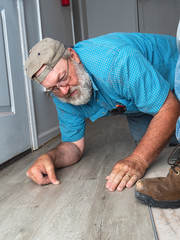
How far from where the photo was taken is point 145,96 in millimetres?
1123

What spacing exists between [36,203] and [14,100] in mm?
1023

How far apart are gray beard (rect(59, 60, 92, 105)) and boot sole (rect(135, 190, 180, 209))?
22.4 inches

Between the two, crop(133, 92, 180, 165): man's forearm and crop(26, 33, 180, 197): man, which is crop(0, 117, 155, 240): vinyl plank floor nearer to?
crop(26, 33, 180, 197): man

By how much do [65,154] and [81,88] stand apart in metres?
0.41

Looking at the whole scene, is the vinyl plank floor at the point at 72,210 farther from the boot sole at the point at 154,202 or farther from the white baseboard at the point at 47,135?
the white baseboard at the point at 47,135

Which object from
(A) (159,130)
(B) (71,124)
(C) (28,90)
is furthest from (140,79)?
(C) (28,90)

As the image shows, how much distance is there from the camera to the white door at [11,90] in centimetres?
175

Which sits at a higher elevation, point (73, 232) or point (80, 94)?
point (80, 94)

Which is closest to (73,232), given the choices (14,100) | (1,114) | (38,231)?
(38,231)

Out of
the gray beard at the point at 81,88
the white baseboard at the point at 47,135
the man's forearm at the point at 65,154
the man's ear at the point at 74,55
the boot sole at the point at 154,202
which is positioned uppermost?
the man's ear at the point at 74,55

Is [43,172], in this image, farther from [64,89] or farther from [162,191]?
[162,191]

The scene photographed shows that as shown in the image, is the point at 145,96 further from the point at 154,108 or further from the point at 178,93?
the point at 178,93

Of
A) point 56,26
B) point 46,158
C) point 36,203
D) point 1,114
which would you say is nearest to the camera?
point 36,203

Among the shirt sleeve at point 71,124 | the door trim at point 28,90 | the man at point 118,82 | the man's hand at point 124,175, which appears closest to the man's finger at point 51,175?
the man at point 118,82
